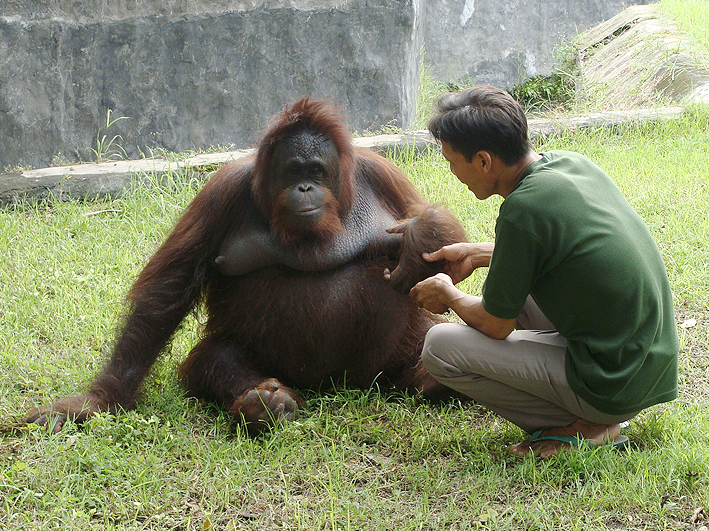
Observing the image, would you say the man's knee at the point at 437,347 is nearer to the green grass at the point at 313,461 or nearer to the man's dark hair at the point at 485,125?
the green grass at the point at 313,461

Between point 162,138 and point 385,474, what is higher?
point 162,138

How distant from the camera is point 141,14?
571 cm

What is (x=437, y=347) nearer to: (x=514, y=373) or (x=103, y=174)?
(x=514, y=373)

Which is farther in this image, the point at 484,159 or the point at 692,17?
the point at 692,17

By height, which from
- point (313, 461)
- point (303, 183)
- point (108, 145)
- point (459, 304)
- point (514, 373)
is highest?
point (303, 183)

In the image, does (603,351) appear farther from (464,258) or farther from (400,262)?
(400,262)

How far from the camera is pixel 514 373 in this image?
2.64 metres

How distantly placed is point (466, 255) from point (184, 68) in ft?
12.3

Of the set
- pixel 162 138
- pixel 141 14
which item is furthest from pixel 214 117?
pixel 141 14

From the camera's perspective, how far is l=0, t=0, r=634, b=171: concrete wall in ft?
18.3

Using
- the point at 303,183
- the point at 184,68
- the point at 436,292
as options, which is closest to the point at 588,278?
the point at 436,292

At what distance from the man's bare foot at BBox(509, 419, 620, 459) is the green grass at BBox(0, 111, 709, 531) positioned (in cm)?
5

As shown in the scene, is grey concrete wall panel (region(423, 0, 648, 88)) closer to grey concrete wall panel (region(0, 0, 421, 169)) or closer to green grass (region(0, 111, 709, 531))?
grey concrete wall panel (region(0, 0, 421, 169))

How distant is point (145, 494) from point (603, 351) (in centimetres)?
160
